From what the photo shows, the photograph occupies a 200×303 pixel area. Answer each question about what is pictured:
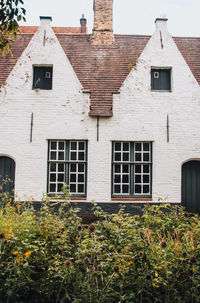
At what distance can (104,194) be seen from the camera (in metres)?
9.88

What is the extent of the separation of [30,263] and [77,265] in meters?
0.65

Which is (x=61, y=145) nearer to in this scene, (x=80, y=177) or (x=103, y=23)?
(x=80, y=177)

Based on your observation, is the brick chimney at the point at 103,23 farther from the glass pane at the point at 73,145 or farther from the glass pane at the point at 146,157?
the glass pane at the point at 146,157

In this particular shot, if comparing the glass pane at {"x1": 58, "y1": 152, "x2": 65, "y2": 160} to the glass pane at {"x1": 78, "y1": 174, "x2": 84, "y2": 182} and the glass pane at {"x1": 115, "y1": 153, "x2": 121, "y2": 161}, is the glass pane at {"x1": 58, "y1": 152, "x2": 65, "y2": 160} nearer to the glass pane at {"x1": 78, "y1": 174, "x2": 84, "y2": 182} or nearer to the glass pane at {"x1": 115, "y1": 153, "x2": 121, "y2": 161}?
the glass pane at {"x1": 78, "y1": 174, "x2": 84, "y2": 182}

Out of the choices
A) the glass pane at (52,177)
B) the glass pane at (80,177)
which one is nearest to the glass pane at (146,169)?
the glass pane at (80,177)

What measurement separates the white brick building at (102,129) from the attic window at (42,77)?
34 mm

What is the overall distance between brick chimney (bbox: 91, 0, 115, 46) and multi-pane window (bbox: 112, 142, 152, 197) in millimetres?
4279

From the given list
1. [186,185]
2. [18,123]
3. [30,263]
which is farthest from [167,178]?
[30,263]

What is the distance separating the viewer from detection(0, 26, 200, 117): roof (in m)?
10.5

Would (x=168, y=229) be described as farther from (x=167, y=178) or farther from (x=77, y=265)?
(x=167, y=178)

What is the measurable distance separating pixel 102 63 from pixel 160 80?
223 cm

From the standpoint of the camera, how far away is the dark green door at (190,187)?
10.3 m

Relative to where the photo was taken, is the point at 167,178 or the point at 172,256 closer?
the point at 172,256

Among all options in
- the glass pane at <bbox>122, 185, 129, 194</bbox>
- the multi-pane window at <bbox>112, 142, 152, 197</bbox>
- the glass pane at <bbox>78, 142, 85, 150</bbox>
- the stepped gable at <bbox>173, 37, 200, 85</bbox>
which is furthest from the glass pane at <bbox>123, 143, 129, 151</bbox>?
the stepped gable at <bbox>173, 37, 200, 85</bbox>
